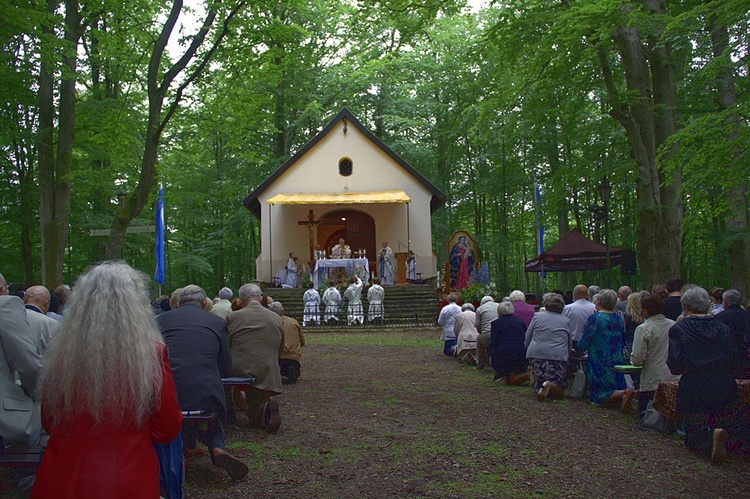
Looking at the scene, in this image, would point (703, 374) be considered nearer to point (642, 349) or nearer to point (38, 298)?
point (642, 349)

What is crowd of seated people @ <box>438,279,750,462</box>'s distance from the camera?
5.93 meters

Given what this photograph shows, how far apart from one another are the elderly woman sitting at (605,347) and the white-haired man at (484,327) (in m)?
3.17

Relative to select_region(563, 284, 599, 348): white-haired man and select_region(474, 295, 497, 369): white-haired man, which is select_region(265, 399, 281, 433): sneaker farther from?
select_region(474, 295, 497, 369): white-haired man

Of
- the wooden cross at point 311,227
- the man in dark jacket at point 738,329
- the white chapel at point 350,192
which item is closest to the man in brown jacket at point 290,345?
A: the man in dark jacket at point 738,329

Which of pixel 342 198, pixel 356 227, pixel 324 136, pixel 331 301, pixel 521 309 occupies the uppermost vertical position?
pixel 324 136

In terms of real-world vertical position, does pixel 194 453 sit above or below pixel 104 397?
below

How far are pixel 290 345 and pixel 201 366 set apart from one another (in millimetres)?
4487

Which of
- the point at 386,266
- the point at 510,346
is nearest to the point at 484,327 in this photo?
the point at 510,346

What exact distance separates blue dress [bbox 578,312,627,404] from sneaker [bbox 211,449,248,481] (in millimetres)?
4658

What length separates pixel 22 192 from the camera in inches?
818

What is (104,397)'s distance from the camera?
271cm

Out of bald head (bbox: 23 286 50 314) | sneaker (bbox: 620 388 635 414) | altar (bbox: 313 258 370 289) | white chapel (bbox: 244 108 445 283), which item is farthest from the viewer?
white chapel (bbox: 244 108 445 283)

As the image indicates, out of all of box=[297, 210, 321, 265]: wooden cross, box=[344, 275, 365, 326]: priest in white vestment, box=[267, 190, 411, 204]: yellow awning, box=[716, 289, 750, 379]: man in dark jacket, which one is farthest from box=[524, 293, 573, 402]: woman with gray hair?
box=[297, 210, 321, 265]: wooden cross

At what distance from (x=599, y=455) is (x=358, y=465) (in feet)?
7.02
